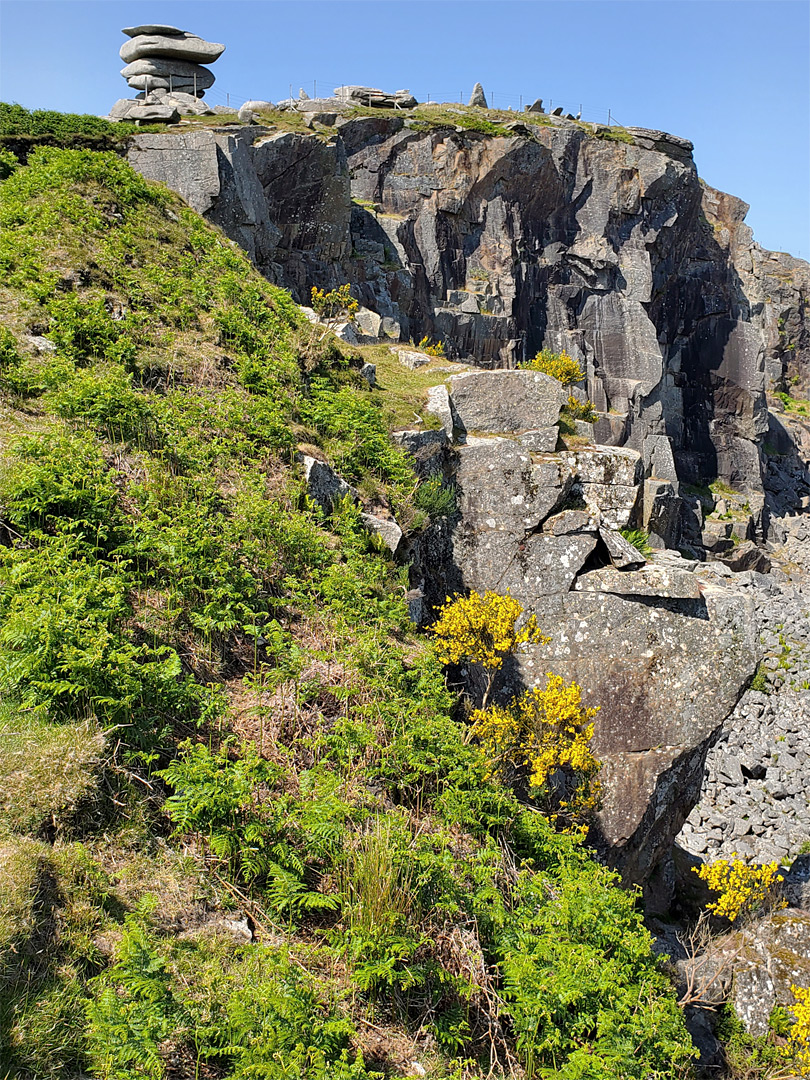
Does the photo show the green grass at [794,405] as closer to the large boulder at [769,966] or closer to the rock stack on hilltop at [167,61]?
the rock stack on hilltop at [167,61]

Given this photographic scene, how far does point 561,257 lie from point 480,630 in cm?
3967

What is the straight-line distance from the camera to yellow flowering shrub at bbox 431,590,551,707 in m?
8.82

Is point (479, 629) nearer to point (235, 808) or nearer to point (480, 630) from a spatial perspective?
point (480, 630)

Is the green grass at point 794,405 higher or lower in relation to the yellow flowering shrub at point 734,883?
higher

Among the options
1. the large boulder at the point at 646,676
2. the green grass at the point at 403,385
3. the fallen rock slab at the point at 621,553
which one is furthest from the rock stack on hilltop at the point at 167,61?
the large boulder at the point at 646,676

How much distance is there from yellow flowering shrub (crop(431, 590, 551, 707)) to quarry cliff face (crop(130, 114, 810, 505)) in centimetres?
1862

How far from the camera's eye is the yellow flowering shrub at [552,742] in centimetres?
826

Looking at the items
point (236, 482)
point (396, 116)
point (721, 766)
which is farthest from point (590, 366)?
point (236, 482)

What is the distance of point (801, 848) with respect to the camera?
Result: 57.0 ft

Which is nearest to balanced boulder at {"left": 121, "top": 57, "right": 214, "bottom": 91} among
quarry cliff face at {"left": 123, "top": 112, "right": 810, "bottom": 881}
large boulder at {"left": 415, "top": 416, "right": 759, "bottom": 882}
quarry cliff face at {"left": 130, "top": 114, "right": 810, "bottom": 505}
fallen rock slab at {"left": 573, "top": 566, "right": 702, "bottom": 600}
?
quarry cliff face at {"left": 130, "top": 114, "right": 810, "bottom": 505}

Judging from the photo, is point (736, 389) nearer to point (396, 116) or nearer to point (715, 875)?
point (396, 116)

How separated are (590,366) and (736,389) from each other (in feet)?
40.6

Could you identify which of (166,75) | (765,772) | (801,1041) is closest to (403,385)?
(801,1041)

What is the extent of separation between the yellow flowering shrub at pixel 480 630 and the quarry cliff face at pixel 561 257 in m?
18.6
